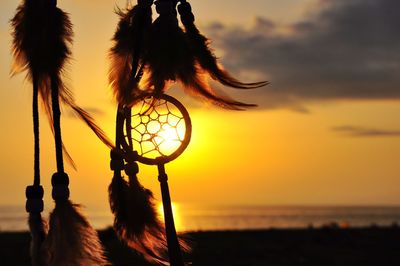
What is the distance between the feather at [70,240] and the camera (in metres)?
5.63

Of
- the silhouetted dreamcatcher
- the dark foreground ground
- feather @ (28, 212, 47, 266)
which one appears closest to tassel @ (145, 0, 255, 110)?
the silhouetted dreamcatcher

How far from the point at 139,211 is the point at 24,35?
5.31ft

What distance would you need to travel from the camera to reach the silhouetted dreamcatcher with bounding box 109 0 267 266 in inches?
232

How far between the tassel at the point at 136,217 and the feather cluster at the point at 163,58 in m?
0.65

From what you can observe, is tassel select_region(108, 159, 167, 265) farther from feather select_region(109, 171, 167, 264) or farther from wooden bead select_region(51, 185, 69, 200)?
wooden bead select_region(51, 185, 69, 200)

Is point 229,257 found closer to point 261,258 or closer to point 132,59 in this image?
point 261,258

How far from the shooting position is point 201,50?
6.06 meters

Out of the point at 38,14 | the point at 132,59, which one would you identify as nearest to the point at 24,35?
the point at 38,14

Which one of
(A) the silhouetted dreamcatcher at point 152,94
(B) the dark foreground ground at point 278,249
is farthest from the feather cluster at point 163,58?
(B) the dark foreground ground at point 278,249

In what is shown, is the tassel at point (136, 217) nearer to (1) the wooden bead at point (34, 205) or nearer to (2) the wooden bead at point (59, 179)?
(2) the wooden bead at point (59, 179)

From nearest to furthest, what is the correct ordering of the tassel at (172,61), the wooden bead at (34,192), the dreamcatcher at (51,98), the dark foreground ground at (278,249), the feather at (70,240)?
the feather at (70,240), the dreamcatcher at (51,98), the tassel at (172,61), the wooden bead at (34,192), the dark foreground ground at (278,249)

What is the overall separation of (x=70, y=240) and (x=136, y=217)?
1.82 feet

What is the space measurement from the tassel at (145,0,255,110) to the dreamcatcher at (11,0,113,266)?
63 cm

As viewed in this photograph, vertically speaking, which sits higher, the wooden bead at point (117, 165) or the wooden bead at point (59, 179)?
the wooden bead at point (117, 165)
